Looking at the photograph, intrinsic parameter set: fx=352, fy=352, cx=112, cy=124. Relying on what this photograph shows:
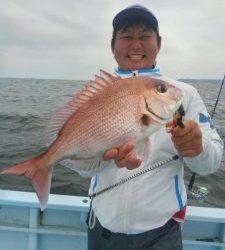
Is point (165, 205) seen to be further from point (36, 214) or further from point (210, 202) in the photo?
point (210, 202)

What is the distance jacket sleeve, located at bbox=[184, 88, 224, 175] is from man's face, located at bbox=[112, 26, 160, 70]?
0.45 meters

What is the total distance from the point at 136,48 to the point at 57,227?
201 cm

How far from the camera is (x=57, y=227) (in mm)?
3613

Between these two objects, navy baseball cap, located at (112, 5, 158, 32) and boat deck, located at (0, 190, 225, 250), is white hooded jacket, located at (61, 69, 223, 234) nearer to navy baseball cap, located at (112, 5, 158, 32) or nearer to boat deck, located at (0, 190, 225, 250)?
navy baseball cap, located at (112, 5, 158, 32)

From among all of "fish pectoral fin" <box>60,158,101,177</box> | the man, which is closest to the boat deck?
the man

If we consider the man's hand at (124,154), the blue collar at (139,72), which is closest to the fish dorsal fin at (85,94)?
the man's hand at (124,154)

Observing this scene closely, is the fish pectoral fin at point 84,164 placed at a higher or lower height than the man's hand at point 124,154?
lower

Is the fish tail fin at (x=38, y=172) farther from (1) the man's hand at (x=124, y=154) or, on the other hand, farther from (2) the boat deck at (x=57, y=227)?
(2) the boat deck at (x=57, y=227)

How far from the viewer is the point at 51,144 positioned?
212cm

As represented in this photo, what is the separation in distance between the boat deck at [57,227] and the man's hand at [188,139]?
1.51 metres

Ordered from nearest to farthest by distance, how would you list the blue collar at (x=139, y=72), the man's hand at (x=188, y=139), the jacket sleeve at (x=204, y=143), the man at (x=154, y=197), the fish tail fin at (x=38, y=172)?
the man's hand at (x=188, y=139) → the fish tail fin at (x=38, y=172) → the jacket sleeve at (x=204, y=143) → the man at (x=154, y=197) → the blue collar at (x=139, y=72)

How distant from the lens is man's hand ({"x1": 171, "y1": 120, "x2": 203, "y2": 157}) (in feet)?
6.41

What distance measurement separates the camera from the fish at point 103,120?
6.50ft

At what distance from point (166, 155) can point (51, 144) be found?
2.78 ft
